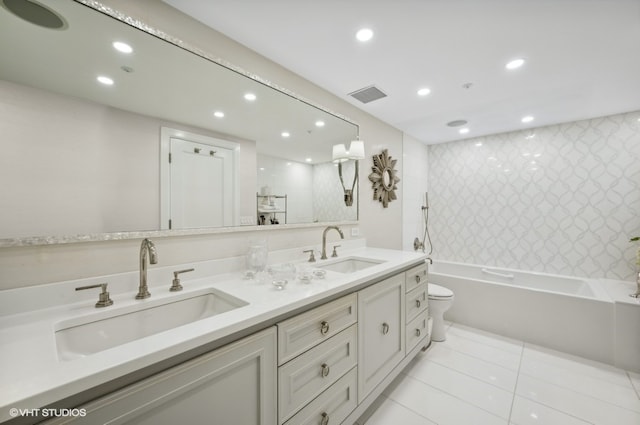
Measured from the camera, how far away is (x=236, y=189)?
61.9 inches

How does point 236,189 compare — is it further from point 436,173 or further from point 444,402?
point 436,173

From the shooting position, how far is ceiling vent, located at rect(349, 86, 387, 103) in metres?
2.19

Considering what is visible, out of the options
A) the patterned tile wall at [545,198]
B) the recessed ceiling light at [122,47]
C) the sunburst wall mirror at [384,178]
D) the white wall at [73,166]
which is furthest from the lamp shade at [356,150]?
the patterned tile wall at [545,198]

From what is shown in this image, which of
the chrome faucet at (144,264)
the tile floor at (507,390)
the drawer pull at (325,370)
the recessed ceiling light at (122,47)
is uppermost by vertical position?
the recessed ceiling light at (122,47)

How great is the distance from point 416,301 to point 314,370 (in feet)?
3.96

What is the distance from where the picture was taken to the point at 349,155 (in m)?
2.37

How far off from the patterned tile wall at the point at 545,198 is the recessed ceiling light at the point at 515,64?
69.8 inches

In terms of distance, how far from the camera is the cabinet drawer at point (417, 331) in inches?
76.6

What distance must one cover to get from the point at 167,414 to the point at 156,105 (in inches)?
51.2

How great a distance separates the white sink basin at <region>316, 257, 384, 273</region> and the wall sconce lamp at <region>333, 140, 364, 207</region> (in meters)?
0.56

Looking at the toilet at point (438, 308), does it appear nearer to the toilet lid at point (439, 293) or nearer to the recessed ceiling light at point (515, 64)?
the toilet lid at point (439, 293)

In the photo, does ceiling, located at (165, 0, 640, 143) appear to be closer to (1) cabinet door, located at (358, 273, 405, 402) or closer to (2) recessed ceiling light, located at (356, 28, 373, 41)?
(2) recessed ceiling light, located at (356, 28, 373, 41)

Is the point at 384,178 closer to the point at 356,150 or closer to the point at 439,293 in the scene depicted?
the point at 356,150

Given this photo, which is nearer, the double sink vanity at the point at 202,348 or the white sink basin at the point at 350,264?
the double sink vanity at the point at 202,348
